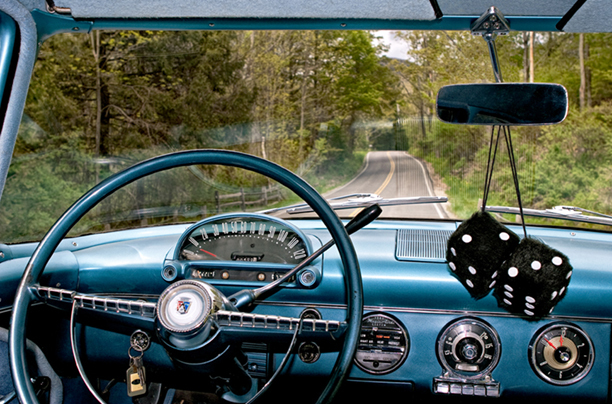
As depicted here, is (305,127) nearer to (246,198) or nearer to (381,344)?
(246,198)

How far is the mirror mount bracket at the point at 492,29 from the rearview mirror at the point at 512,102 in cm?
23

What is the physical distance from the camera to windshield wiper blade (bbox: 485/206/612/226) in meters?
2.29

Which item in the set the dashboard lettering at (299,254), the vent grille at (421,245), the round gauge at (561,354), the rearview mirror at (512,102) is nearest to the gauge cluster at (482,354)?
the round gauge at (561,354)

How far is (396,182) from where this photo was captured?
95.7 inches

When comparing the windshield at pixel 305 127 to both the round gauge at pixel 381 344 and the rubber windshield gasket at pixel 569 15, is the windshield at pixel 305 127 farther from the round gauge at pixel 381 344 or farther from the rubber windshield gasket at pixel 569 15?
the round gauge at pixel 381 344

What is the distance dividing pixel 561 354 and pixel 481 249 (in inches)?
27.9

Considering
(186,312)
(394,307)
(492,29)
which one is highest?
(492,29)

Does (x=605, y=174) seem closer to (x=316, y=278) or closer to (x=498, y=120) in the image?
(x=498, y=120)

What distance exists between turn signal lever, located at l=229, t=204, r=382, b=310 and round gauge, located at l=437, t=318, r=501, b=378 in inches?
34.2

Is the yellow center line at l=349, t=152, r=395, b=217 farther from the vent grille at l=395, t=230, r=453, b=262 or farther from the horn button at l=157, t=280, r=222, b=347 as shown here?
the horn button at l=157, t=280, r=222, b=347

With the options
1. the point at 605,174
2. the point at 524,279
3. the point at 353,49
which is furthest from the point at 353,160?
the point at 605,174

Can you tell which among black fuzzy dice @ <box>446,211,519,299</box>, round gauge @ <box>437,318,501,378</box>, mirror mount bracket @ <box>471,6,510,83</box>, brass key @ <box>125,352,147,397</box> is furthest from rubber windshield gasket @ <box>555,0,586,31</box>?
brass key @ <box>125,352,147,397</box>

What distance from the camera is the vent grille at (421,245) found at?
7.38 ft

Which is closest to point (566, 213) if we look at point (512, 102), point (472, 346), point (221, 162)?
point (472, 346)
